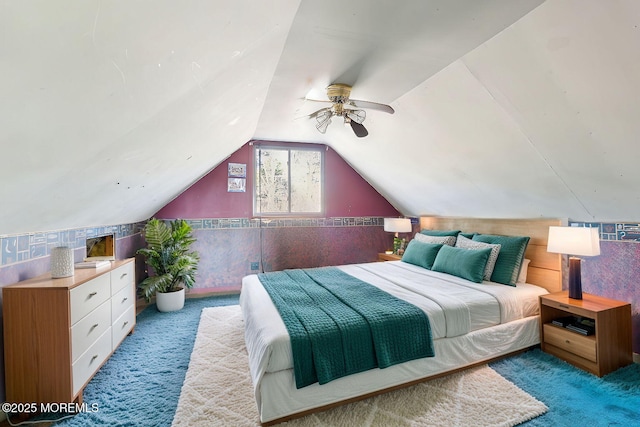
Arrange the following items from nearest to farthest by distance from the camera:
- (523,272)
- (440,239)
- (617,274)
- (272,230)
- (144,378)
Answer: (144,378), (617,274), (523,272), (440,239), (272,230)

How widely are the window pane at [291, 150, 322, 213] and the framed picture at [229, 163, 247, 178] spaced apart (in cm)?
76

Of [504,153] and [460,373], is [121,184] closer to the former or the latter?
[460,373]

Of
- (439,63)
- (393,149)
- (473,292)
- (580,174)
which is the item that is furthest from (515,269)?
(439,63)

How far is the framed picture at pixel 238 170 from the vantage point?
4.45 metres

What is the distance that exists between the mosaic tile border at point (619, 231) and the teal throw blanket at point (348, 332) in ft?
6.03

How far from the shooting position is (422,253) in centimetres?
362

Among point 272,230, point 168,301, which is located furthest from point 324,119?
point 168,301

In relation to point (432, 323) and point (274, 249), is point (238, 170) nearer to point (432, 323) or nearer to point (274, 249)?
point (274, 249)

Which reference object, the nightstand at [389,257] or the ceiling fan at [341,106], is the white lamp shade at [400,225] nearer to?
the nightstand at [389,257]

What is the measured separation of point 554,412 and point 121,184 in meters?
3.42

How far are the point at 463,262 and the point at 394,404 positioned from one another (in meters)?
1.66

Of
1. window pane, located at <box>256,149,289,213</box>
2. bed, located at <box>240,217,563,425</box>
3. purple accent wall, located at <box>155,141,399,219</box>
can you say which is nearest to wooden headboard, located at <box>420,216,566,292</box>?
bed, located at <box>240,217,563,425</box>

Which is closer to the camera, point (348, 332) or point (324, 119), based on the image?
point (348, 332)

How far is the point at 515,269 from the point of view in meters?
2.87
